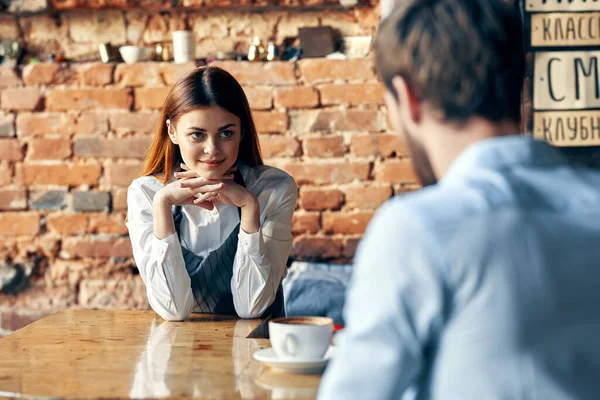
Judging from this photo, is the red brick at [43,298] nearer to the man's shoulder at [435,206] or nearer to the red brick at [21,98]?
the red brick at [21,98]

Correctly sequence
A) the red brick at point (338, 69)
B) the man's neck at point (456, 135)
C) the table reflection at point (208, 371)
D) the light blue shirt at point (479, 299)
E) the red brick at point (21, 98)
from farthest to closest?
1. the red brick at point (21, 98)
2. the red brick at point (338, 69)
3. the table reflection at point (208, 371)
4. the man's neck at point (456, 135)
5. the light blue shirt at point (479, 299)

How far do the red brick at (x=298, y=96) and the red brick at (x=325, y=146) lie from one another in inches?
5.2

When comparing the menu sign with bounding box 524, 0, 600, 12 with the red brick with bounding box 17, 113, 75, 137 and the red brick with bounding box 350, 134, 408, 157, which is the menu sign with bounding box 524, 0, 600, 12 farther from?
the red brick with bounding box 17, 113, 75, 137

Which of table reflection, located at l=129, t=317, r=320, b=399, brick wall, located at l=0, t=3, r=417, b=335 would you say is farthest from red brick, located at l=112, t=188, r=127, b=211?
table reflection, located at l=129, t=317, r=320, b=399

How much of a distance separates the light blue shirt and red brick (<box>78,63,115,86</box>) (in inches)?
91.7

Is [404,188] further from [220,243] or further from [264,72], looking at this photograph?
[220,243]

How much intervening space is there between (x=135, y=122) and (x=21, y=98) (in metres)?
0.46

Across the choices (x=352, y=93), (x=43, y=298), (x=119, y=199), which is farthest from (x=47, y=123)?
(x=352, y=93)

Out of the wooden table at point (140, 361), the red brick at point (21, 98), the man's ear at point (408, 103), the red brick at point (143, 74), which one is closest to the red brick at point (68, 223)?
the red brick at point (21, 98)

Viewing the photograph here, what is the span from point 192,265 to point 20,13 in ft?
5.10

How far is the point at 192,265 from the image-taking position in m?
2.03

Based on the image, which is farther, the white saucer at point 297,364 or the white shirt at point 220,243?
the white shirt at point 220,243

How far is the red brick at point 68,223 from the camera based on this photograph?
2938mm

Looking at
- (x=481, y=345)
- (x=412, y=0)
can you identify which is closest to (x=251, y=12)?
(x=412, y=0)
